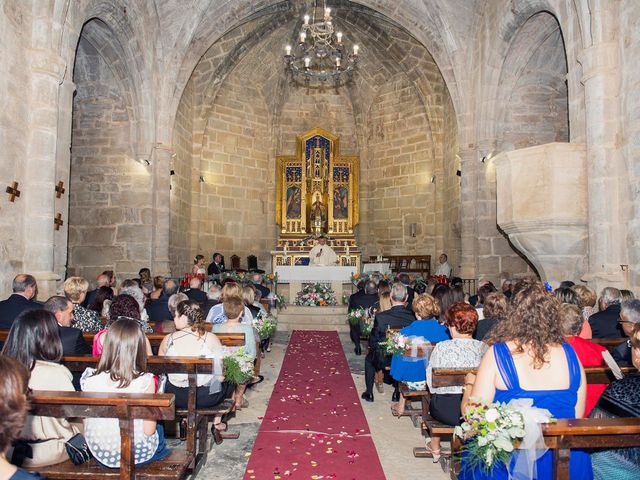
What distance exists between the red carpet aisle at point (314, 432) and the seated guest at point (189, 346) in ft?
2.33

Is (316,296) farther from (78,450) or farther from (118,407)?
(118,407)

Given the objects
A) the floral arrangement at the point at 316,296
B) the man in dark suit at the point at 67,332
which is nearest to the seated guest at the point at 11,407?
the man in dark suit at the point at 67,332

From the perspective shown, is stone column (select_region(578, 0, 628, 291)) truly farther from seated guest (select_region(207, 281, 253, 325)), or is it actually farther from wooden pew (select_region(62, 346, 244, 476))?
wooden pew (select_region(62, 346, 244, 476))

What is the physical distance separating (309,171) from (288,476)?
15222 millimetres

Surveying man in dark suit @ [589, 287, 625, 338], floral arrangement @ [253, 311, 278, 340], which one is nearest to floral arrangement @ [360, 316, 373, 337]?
floral arrangement @ [253, 311, 278, 340]

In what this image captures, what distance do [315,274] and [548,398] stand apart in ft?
33.9

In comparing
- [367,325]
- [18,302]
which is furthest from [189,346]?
[367,325]

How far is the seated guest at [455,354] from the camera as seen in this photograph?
405cm

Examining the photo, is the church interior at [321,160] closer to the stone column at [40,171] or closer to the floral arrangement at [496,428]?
the stone column at [40,171]

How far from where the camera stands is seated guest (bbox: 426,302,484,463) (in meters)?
4.05

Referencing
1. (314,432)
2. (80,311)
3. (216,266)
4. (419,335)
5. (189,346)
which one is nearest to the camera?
(189,346)

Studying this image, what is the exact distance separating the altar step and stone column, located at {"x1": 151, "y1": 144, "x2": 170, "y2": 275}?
3655mm

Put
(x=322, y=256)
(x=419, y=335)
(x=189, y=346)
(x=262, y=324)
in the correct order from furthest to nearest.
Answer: (x=322, y=256)
(x=262, y=324)
(x=419, y=335)
(x=189, y=346)

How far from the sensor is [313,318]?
11.7m
